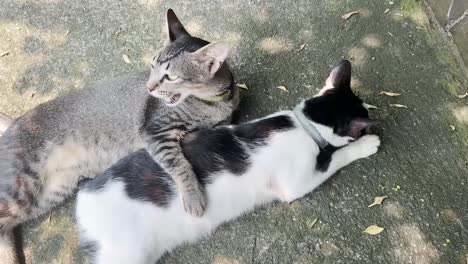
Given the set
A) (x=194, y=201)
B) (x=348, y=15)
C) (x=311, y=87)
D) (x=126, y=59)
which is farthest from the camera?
(x=348, y=15)

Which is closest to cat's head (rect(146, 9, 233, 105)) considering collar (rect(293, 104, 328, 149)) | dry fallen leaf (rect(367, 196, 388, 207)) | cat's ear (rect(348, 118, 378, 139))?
collar (rect(293, 104, 328, 149))

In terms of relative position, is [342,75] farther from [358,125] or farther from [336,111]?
[358,125]

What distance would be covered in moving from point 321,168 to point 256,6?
1.73 meters

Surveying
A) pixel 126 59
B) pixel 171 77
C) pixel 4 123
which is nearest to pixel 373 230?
pixel 171 77

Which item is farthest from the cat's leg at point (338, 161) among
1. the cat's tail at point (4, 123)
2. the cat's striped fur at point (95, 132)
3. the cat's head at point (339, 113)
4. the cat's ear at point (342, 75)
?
the cat's tail at point (4, 123)

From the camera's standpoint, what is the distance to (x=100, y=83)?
348cm

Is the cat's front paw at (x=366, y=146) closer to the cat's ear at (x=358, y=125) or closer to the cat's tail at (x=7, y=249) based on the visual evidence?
the cat's ear at (x=358, y=125)

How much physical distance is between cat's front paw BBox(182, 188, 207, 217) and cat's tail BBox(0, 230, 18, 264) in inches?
46.9

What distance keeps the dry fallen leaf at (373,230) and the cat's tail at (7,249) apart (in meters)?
2.31

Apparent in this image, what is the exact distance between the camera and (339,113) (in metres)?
3.11

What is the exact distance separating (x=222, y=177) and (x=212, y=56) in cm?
76

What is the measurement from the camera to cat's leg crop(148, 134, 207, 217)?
→ 2.92 meters

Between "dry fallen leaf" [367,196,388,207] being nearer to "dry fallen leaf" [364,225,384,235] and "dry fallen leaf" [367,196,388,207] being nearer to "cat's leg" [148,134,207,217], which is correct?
"dry fallen leaf" [364,225,384,235]

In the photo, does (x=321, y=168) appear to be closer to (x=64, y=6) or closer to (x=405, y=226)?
(x=405, y=226)
